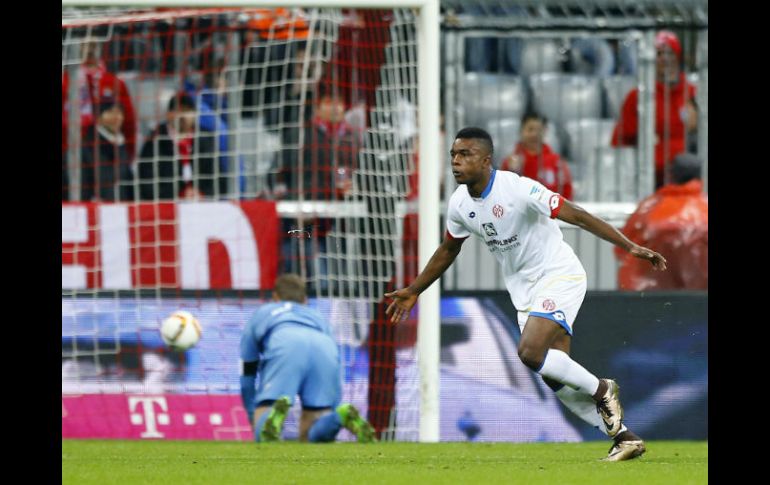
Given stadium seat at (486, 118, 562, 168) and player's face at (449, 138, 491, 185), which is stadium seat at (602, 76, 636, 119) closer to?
stadium seat at (486, 118, 562, 168)

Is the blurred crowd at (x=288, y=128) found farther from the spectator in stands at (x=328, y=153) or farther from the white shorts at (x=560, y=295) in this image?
the white shorts at (x=560, y=295)

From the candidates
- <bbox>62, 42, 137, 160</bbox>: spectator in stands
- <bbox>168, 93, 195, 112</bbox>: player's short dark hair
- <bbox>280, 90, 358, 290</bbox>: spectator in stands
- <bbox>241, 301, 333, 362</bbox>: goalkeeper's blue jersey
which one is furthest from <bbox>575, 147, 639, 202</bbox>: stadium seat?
<bbox>62, 42, 137, 160</bbox>: spectator in stands

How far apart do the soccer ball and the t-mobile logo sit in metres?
0.63

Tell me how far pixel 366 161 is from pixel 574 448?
3351mm

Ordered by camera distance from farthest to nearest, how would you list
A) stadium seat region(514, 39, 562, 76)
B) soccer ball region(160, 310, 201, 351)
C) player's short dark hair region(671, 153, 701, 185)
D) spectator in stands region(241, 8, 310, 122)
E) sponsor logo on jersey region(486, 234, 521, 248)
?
1. stadium seat region(514, 39, 562, 76)
2. spectator in stands region(241, 8, 310, 122)
3. player's short dark hair region(671, 153, 701, 185)
4. soccer ball region(160, 310, 201, 351)
5. sponsor logo on jersey region(486, 234, 521, 248)

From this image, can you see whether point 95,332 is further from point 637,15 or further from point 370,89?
point 637,15

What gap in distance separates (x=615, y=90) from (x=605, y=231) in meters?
6.25

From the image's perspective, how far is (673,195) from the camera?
1212 centimetres

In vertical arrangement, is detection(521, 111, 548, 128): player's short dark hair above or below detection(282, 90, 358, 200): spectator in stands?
above

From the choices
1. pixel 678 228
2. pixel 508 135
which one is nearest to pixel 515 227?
pixel 678 228

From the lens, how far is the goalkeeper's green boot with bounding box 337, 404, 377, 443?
11.0 meters

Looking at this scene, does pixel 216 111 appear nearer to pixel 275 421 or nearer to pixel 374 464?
pixel 275 421

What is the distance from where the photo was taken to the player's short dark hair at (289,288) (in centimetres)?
1166
